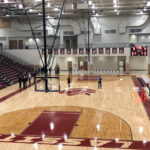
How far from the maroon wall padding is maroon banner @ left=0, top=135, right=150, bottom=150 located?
1.93 feet

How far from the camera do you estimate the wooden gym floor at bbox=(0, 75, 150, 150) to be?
1055 cm

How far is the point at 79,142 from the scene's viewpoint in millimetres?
9711

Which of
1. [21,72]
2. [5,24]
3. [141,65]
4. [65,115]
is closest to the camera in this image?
[65,115]

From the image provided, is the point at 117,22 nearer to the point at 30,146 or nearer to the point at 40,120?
the point at 40,120

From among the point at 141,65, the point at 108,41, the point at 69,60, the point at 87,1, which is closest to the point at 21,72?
the point at 69,60

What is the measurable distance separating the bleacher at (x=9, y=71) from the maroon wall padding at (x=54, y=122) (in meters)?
12.2

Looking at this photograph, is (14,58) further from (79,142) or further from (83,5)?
(79,142)

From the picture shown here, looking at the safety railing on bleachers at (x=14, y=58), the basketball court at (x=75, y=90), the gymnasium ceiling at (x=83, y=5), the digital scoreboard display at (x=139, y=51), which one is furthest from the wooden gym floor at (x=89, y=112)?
the safety railing on bleachers at (x=14, y=58)

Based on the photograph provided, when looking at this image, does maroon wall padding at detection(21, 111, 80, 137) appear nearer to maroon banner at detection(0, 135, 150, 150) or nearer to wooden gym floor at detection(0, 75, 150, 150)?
wooden gym floor at detection(0, 75, 150, 150)

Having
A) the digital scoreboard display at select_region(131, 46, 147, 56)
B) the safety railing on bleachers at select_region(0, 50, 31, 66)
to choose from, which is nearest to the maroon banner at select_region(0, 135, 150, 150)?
the digital scoreboard display at select_region(131, 46, 147, 56)

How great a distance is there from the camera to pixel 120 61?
4016 cm

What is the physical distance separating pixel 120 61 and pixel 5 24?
79.5ft

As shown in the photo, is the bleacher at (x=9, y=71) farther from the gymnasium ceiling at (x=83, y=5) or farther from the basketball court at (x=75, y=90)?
the gymnasium ceiling at (x=83, y=5)

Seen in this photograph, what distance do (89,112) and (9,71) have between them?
63.3 ft
